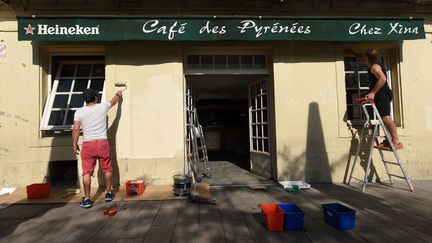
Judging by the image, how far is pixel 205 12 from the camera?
21.0 feet

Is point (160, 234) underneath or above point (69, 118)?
underneath

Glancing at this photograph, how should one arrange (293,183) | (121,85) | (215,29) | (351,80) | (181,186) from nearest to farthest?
(181,186)
(215,29)
(293,183)
(121,85)
(351,80)

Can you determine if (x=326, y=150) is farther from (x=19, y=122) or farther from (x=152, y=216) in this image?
(x=19, y=122)

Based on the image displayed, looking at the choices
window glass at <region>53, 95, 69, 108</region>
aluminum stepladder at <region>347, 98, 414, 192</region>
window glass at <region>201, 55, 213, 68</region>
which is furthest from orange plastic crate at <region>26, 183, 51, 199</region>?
aluminum stepladder at <region>347, 98, 414, 192</region>

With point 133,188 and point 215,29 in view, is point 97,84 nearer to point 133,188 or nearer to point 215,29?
point 133,188

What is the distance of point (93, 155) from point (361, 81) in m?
5.39

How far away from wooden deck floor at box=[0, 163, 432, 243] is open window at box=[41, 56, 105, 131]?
196cm

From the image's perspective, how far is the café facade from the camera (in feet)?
19.6

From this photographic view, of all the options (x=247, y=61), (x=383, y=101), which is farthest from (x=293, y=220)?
(x=247, y=61)

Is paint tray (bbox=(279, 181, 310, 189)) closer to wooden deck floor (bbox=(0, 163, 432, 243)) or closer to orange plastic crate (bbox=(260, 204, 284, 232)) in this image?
wooden deck floor (bbox=(0, 163, 432, 243))

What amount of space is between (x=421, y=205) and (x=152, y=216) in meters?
3.77

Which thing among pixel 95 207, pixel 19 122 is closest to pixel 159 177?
pixel 95 207

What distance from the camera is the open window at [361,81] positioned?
22.0 feet

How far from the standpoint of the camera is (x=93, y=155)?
5.01 metres
